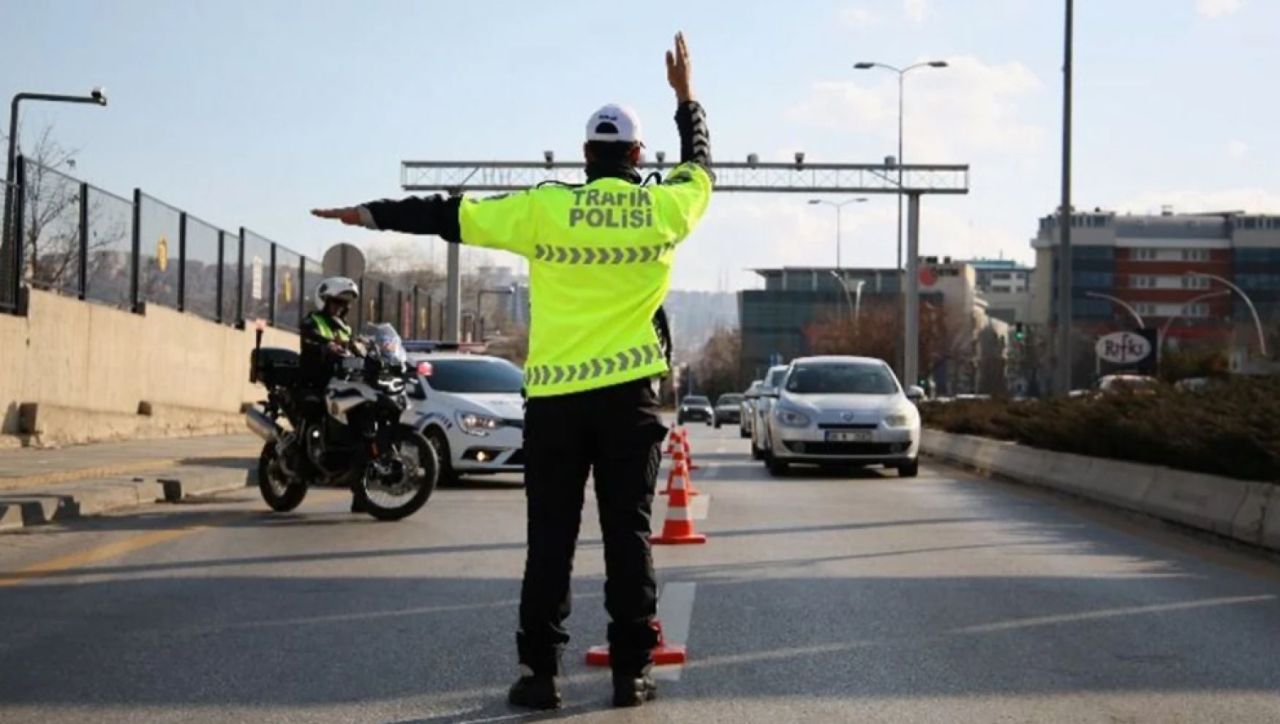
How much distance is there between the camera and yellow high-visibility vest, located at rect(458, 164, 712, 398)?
21.3ft

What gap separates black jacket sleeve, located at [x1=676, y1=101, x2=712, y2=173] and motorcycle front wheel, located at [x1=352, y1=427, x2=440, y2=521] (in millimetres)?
7589

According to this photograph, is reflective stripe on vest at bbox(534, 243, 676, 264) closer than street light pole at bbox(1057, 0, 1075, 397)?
Yes

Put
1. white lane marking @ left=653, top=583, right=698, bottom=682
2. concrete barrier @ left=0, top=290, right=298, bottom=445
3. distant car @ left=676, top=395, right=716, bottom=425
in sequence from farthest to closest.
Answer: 1. distant car @ left=676, top=395, right=716, bottom=425
2. concrete barrier @ left=0, top=290, right=298, bottom=445
3. white lane marking @ left=653, top=583, right=698, bottom=682

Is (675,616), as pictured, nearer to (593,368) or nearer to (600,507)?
(600,507)

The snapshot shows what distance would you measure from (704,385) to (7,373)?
158m

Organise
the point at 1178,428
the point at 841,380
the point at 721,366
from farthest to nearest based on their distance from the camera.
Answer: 1. the point at 721,366
2. the point at 841,380
3. the point at 1178,428

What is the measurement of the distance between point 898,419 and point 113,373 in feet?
35.4

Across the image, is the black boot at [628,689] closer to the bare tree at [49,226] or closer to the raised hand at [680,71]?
the raised hand at [680,71]

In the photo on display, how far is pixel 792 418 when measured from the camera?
23109mm

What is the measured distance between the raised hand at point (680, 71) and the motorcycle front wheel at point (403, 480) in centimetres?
752

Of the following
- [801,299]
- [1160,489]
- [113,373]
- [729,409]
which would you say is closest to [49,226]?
[113,373]

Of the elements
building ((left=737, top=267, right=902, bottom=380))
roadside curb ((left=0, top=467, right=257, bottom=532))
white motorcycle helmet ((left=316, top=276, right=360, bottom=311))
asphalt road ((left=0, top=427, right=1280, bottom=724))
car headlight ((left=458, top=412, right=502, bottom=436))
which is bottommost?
asphalt road ((left=0, top=427, right=1280, bottom=724))

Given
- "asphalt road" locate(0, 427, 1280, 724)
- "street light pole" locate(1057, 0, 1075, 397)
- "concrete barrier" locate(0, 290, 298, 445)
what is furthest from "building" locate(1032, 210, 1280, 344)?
"asphalt road" locate(0, 427, 1280, 724)

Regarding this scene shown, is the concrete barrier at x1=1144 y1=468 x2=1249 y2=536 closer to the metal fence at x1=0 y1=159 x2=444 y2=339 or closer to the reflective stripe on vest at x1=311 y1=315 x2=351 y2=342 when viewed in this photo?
the reflective stripe on vest at x1=311 y1=315 x2=351 y2=342
